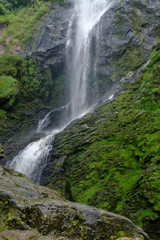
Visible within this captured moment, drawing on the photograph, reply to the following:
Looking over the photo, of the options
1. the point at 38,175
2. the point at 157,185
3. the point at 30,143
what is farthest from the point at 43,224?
the point at 30,143

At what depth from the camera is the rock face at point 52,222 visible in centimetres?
226

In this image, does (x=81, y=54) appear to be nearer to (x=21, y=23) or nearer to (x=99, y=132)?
(x=21, y=23)

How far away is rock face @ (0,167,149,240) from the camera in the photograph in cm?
226

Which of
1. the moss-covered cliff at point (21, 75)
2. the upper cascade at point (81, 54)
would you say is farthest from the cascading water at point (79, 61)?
the moss-covered cliff at point (21, 75)

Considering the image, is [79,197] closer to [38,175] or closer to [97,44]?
[38,175]

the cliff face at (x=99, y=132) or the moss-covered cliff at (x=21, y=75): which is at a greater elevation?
the moss-covered cliff at (x=21, y=75)

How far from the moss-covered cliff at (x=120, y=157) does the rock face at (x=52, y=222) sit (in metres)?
2.37

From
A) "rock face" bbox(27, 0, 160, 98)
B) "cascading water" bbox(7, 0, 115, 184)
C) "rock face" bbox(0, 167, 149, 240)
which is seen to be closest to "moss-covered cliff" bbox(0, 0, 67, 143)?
"rock face" bbox(27, 0, 160, 98)

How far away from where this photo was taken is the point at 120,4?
17156mm

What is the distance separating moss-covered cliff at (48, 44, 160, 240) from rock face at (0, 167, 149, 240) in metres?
2.37

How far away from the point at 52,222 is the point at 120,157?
4917 mm

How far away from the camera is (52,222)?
2623 millimetres

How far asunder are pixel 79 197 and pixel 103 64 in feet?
39.5

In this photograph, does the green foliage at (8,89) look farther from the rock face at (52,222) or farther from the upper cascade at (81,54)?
the rock face at (52,222)
